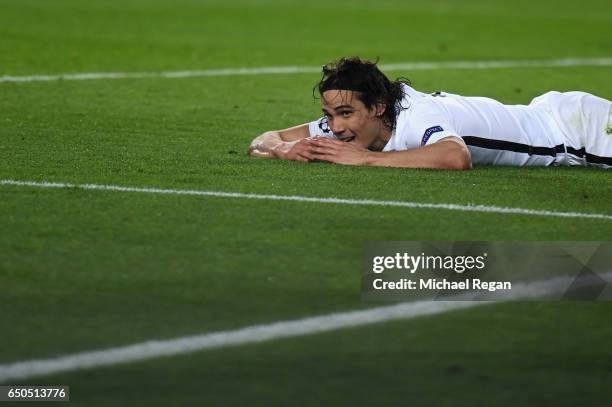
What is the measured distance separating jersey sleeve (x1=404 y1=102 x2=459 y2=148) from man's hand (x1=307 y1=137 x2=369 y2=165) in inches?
11.8

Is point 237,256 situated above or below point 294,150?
below

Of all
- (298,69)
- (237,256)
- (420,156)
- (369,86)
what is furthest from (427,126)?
(298,69)

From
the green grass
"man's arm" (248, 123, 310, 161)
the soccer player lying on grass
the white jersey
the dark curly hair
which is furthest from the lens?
"man's arm" (248, 123, 310, 161)

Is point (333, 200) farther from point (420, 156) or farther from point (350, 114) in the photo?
point (350, 114)

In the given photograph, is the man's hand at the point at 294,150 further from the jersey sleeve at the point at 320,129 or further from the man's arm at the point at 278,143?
the jersey sleeve at the point at 320,129

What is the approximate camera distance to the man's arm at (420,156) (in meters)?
8.28

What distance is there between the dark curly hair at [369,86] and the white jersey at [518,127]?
0.21ft

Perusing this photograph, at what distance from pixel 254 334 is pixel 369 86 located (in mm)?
3544

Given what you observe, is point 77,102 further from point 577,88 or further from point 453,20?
point 453,20

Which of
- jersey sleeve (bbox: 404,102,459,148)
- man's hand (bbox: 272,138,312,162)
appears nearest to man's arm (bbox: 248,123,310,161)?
man's hand (bbox: 272,138,312,162)

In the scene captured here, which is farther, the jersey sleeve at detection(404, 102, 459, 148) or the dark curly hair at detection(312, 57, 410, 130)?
the dark curly hair at detection(312, 57, 410, 130)

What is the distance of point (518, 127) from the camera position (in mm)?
8906

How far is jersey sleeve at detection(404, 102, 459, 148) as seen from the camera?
8328 millimetres

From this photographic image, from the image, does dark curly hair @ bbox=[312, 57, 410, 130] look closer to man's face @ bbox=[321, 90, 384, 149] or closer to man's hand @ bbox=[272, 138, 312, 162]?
man's face @ bbox=[321, 90, 384, 149]
